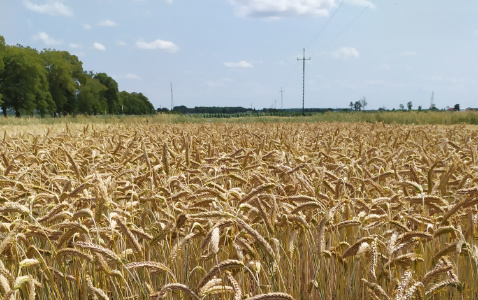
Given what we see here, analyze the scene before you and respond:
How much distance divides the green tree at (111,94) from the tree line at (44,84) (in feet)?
0.79

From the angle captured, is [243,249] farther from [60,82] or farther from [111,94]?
[111,94]

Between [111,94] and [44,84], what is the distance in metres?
50.5

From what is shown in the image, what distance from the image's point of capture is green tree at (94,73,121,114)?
110250 mm

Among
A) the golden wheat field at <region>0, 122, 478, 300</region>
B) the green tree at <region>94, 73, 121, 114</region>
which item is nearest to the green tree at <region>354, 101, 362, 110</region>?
the green tree at <region>94, 73, 121, 114</region>

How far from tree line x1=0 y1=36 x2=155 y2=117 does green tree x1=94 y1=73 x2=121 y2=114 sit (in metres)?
0.24

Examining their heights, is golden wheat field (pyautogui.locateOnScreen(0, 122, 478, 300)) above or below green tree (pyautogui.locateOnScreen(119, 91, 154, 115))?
below

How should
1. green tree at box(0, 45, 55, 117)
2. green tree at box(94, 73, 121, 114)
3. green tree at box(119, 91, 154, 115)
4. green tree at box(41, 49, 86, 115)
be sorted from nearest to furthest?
green tree at box(0, 45, 55, 117) < green tree at box(41, 49, 86, 115) < green tree at box(94, 73, 121, 114) < green tree at box(119, 91, 154, 115)

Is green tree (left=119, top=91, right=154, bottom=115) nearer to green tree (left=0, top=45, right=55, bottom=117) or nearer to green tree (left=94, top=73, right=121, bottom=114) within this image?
green tree (left=94, top=73, right=121, bottom=114)

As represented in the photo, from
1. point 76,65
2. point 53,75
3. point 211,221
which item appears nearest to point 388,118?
point 211,221

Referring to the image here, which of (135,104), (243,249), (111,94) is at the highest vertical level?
(111,94)

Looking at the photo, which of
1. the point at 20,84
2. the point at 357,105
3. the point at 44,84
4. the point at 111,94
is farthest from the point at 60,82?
the point at 357,105

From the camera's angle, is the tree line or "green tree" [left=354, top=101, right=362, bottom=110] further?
"green tree" [left=354, top=101, right=362, bottom=110]

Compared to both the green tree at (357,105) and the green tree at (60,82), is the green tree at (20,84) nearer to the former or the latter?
the green tree at (60,82)

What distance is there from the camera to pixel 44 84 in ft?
208
